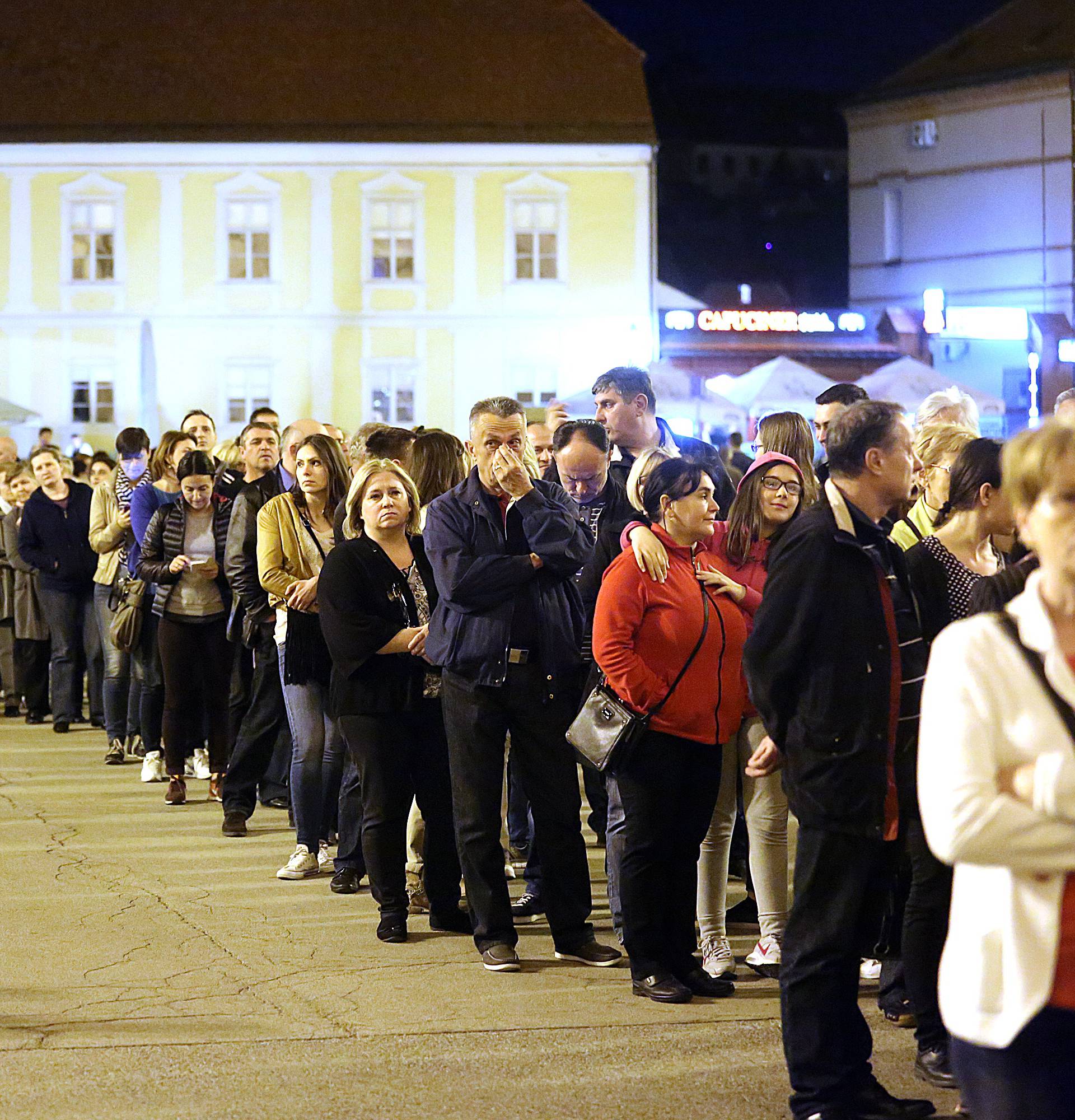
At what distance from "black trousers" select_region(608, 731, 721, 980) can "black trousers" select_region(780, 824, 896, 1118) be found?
1.45m

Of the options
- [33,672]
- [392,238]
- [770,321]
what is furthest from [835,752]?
[392,238]

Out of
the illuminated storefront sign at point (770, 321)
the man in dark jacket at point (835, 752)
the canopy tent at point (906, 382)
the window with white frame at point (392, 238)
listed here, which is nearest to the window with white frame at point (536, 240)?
the window with white frame at point (392, 238)

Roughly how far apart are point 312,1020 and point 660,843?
1.41 metres

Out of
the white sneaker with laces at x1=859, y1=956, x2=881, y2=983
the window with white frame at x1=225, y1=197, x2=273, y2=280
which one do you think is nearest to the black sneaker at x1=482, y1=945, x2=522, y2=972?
the white sneaker with laces at x1=859, y1=956, x2=881, y2=983

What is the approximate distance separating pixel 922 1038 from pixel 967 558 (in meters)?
1.54

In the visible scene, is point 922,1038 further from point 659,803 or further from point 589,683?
point 589,683

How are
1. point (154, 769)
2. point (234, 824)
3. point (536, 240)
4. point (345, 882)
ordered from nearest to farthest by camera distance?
1. point (345, 882)
2. point (234, 824)
3. point (154, 769)
4. point (536, 240)

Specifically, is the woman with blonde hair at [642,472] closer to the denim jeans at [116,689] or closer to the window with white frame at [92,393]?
the denim jeans at [116,689]

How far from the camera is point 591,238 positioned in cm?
3753

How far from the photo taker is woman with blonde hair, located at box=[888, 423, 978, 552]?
669cm

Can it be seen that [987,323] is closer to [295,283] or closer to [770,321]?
[770,321]

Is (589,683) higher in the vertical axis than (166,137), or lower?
lower

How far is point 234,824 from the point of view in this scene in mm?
9594

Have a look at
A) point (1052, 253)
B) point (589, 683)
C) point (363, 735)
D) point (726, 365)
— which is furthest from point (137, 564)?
point (1052, 253)
